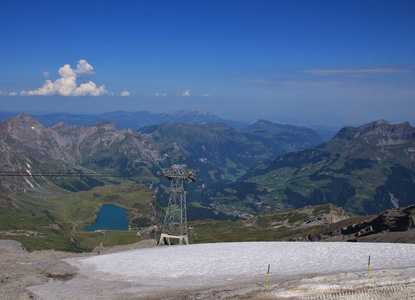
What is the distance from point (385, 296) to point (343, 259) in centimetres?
1590

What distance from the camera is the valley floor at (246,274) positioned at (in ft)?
93.9

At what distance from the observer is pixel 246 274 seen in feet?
130

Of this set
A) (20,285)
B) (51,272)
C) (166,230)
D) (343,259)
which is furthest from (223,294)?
(166,230)

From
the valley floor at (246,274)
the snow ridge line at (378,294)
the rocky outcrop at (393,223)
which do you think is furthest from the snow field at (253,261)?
the rocky outcrop at (393,223)

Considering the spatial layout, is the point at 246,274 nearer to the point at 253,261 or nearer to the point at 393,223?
A: the point at 253,261

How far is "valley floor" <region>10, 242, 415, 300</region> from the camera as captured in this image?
2861 centimetres

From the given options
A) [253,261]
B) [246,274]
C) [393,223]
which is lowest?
[393,223]

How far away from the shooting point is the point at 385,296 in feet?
87.9

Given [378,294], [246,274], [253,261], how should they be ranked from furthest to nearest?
[253,261], [246,274], [378,294]

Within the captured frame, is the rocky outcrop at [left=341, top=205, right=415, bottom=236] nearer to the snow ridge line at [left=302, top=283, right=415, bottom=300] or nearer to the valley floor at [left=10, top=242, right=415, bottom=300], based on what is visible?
the valley floor at [left=10, top=242, right=415, bottom=300]

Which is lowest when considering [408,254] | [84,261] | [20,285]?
[84,261]

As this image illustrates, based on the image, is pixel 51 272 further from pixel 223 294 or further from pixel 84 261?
pixel 223 294

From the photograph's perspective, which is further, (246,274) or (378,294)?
(246,274)

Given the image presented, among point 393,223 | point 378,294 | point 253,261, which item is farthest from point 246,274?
point 393,223
